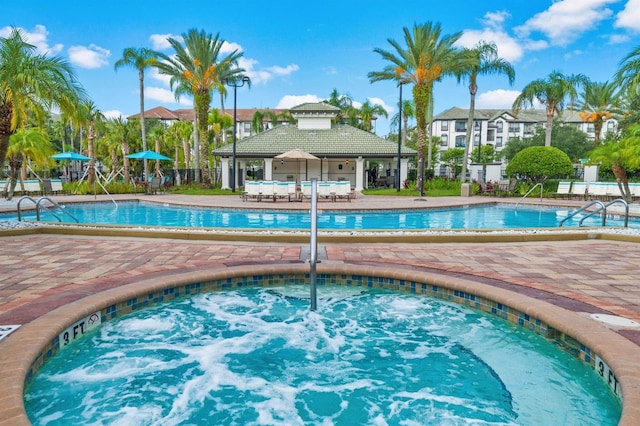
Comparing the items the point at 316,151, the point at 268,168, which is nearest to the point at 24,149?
the point at 268,168

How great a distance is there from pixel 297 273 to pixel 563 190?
71.9ft

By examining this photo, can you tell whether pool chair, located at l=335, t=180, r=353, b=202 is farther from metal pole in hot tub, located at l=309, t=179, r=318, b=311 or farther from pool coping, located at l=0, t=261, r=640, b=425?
metal pole in hot tub, located at l=309, t=179, r=318, b=311

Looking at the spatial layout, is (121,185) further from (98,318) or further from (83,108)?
(98,318)

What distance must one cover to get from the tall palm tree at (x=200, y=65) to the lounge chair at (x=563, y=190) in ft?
66.1

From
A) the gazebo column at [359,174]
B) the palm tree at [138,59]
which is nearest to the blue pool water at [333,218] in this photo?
the gazebo column at [359,174]

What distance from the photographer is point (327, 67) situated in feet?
134

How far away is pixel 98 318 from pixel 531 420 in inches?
162

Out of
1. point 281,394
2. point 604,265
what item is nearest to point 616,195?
point 604,265

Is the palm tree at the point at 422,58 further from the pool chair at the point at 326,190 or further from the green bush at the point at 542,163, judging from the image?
the pool chair at the point at 326,190

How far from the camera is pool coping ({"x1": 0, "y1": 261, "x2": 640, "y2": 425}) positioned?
8.82ft

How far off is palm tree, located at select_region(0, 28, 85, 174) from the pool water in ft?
25.3

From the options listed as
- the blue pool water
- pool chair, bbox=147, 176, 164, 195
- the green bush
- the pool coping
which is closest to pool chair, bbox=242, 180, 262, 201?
the blue pool water

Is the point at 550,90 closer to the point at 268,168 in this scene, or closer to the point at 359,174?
the point at 359,174

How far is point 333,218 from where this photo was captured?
1498cm
